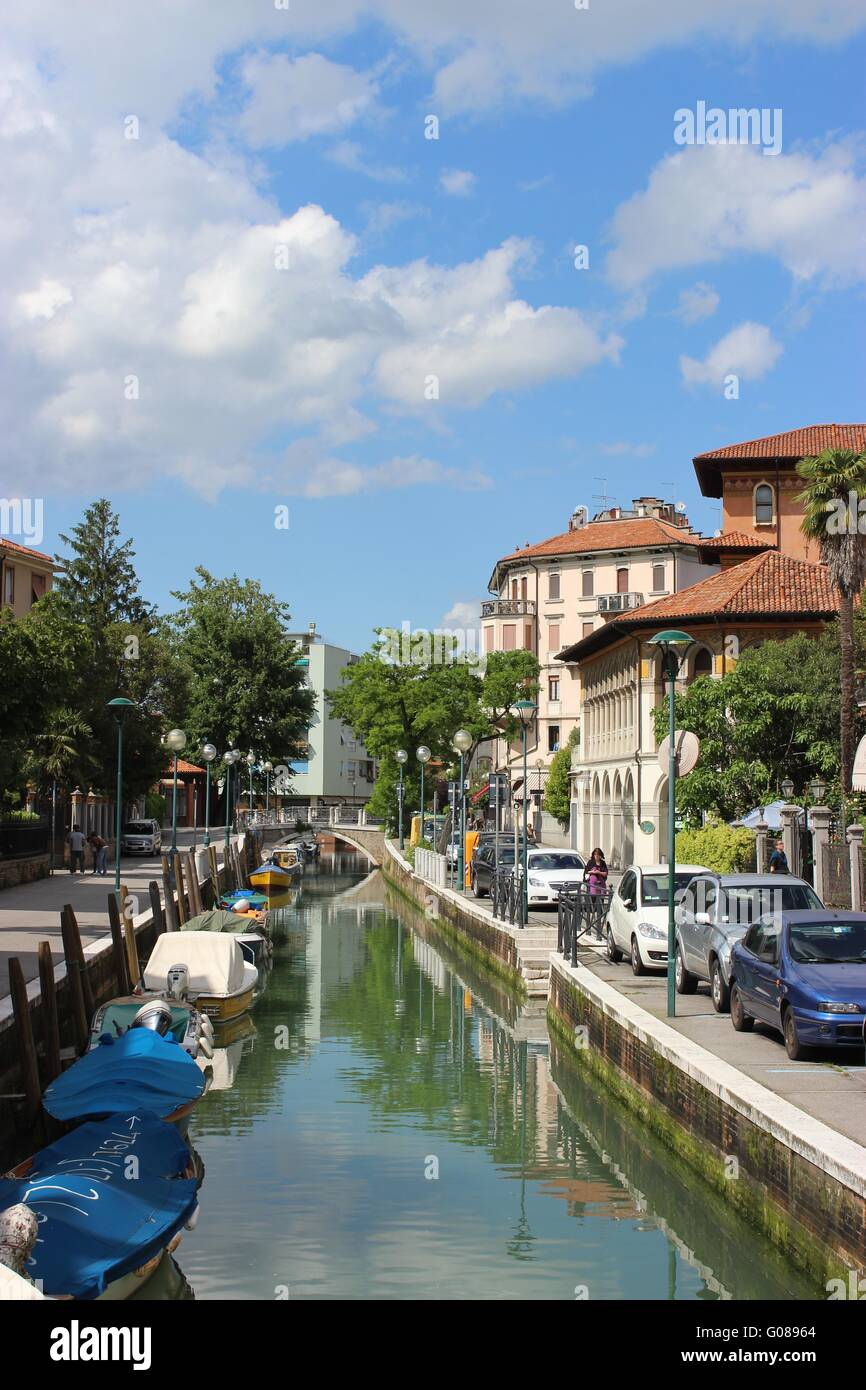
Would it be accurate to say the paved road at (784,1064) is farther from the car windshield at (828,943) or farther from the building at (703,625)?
the building at (703,625)

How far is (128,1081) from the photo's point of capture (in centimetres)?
1673

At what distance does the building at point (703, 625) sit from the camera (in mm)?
47750

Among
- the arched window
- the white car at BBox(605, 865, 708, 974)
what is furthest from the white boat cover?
the arched window

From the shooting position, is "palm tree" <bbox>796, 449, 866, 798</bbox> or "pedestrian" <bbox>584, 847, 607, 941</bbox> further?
"palm tree" <bbox>796, 449, 866, 798</bbox>

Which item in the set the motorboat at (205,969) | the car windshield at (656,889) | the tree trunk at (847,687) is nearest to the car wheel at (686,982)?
the car windshield at (656,889)

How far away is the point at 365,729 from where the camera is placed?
74500mm

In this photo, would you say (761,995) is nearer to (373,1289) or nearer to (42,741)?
(373,1289)

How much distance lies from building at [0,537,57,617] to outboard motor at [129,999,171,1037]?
48.9m

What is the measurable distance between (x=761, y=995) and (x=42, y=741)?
136 feet

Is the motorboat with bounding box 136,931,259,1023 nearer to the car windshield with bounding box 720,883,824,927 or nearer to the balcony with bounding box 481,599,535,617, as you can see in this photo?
the car windshield with bounding box 720,883,824,927

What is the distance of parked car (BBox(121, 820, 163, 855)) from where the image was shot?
64.0 metres

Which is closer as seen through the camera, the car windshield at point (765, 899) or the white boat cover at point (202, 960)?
the car windshield at point (765, 899)

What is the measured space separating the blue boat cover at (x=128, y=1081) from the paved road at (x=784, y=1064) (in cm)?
579

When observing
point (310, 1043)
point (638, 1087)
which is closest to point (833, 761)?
point (310, 1043)
